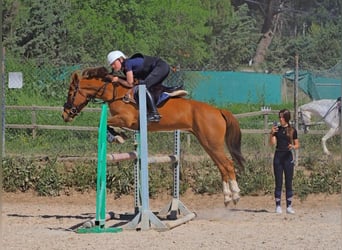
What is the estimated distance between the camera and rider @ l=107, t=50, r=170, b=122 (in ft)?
36.6

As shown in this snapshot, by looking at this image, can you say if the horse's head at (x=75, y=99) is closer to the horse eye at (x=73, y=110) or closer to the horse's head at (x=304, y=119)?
the horse eye at (x=73, y=110)

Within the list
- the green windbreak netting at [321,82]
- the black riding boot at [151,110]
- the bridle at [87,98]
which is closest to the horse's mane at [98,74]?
the bridle at [87,98]

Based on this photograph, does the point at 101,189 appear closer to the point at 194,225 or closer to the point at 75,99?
the point at 194,225

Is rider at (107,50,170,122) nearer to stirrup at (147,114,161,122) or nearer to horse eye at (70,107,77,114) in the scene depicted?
stirrup at (147,114,161,122)

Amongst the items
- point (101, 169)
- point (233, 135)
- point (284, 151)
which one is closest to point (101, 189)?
point (101, 169)

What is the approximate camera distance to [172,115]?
11648 mm

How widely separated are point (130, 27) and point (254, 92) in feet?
20.8

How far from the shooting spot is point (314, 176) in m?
14.3

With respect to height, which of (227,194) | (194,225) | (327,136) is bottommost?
(194,225)

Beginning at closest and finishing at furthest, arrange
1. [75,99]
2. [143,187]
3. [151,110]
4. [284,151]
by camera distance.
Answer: [143,187]
[151,110]
[75,99]
[284,151]

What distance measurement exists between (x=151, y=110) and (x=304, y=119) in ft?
23.0

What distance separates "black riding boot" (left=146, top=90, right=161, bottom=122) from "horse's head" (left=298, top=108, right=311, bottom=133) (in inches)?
264

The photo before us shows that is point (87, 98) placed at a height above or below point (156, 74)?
below

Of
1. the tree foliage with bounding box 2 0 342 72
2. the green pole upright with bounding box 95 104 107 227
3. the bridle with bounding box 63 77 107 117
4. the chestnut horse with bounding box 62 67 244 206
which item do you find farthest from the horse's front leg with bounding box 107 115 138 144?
the tree foliage with bounding box 2 0 342 72
